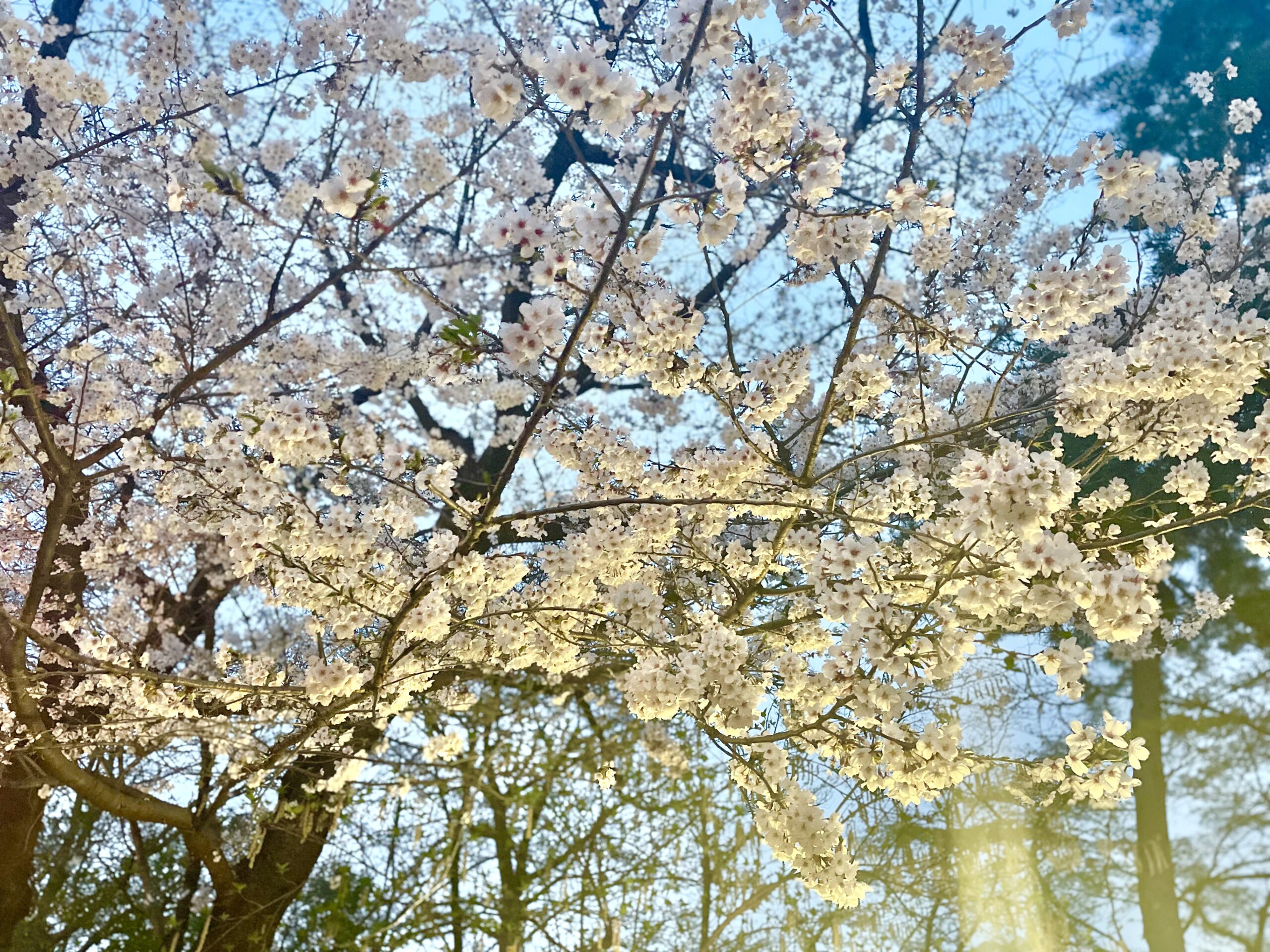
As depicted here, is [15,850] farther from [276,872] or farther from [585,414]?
[585,414]

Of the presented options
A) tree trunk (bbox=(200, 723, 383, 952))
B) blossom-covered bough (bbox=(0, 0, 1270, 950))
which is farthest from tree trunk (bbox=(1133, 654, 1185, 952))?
tree trunk (bbox=(200, 723, 383, 952))

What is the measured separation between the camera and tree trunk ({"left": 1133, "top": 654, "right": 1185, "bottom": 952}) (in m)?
4.73

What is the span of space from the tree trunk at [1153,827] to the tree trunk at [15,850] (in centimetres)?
569

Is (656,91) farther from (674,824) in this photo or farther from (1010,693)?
(1010,693)

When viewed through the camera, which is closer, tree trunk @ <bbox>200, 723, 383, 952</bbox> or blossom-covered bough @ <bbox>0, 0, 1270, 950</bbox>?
blossom-covered bough @ <bbox>0, 0, 1270, 950</bbox>

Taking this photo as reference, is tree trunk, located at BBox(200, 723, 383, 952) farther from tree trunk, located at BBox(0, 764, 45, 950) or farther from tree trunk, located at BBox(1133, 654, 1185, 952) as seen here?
tree trunk, located at BBox(1133, 654, 1185, 952)

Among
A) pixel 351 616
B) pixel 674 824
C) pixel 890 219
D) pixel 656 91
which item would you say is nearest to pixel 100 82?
pixel 351 616

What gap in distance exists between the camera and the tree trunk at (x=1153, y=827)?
4.73m

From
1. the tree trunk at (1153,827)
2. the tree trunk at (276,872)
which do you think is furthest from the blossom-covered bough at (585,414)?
the tree trunk at (1153,827)

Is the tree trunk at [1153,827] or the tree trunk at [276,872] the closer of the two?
the tree trunk at [276,872]

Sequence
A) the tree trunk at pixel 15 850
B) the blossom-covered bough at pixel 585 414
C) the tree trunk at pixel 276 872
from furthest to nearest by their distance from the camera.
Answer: the tree trunk at pixel 15 850, the tree trunk at pixel 276 872, the blossom-covered bough at pixel 585 414

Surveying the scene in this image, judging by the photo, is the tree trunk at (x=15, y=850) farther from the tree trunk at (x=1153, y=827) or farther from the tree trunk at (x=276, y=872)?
the tree trunk at (x=1153, y=827)

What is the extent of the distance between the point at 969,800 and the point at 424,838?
3.22m

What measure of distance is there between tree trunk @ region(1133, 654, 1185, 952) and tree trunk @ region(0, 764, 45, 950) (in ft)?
A: 18.7
